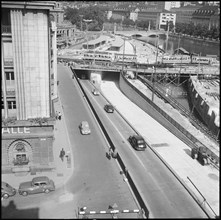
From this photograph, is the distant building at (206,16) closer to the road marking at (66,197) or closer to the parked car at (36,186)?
the road marking at (66,197)

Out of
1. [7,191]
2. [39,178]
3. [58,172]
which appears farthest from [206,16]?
[7,191]

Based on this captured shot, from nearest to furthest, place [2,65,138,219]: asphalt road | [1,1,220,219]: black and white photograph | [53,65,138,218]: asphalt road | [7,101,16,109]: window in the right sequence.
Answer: [2,65,138,219]: asphalt road → [1,1,220,219]: black and white photograph → [53,65,138,218]: asphalt road → [7,101,16,109]: window

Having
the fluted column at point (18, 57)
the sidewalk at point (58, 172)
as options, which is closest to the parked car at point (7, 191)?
the sidewalk at point (58, 172)

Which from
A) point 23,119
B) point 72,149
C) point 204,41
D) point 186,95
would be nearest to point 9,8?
point 23,119

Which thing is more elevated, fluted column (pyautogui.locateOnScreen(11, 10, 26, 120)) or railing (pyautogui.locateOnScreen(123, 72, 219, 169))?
fluted column (pyautogui.locateOnScreen(11, 10, 26, 120))

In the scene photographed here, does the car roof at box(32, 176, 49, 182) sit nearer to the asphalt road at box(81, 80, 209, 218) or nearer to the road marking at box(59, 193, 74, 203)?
the road marking at box(59, 193, 74, 203)

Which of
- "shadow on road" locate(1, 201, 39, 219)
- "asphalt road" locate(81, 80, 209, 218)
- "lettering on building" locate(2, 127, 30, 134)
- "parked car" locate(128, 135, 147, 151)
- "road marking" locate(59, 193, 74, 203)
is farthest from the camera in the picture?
"parked car" locate(128, 135, 147, 151)

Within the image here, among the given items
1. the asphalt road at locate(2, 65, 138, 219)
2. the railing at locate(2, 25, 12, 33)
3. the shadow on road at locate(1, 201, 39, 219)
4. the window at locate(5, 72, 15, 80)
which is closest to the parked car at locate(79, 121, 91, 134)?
the asphalt road at locate(2, 65, 138, 219)
